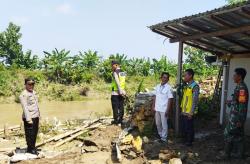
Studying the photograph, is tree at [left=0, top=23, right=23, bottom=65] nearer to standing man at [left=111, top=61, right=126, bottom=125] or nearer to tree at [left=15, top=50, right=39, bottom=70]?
tree at [left=15, top=50, right=39, bottom=70]

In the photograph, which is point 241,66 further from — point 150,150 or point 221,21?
point 150,150

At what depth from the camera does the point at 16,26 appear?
4359 cm

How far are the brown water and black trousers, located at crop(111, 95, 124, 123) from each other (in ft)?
25.4

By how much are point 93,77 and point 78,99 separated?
4.18 m

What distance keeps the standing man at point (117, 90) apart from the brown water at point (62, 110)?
780 centimetres

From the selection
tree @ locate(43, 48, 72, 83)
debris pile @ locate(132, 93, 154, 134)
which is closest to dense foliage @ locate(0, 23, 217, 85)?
tree @ locate(43, 48, 72, 83)

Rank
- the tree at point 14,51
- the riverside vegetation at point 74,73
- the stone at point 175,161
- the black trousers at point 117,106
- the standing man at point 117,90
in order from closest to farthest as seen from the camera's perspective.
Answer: the stone at point 175,161 → the standing man at point 117,90 → the black trousers at point 117,106 → the riverside vegetation at point 74,73 → the tree at point 14,51

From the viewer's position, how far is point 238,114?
764 centimetres

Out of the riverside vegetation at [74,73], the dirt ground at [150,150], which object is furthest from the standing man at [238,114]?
the riverside vegetation at [74,73]

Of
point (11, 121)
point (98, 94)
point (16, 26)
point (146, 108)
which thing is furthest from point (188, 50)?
point (146, 108)

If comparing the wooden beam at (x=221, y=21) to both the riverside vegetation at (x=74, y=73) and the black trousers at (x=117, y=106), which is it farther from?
the riverside vegetation at (x=74, y=73)

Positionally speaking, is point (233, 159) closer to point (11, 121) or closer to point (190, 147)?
point (190, 147)

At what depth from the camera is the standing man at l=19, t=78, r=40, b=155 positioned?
343 inches

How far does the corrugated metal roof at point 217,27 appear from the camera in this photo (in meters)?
7.14
